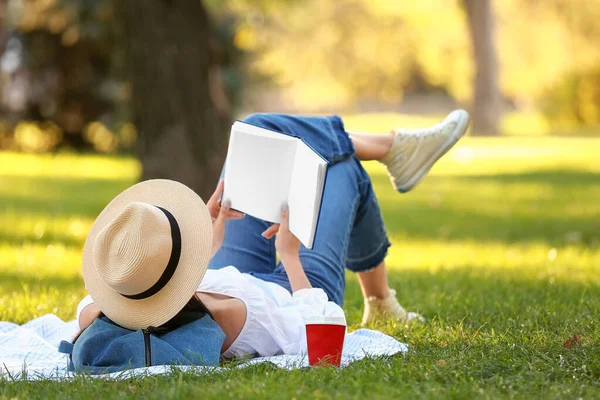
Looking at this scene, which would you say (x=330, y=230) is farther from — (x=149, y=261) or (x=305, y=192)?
(x=149, y=261)

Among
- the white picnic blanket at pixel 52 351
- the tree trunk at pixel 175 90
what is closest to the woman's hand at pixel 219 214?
the white picnic blanket at pixel 52 351

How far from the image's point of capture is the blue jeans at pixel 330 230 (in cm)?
372

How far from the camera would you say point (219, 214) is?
3633 millimetres

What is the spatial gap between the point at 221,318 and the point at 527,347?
3.59 feet

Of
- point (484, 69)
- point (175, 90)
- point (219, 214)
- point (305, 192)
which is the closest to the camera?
point (305, 192)

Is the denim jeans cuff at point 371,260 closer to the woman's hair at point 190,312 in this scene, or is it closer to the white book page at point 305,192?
the white book page at point 305,192

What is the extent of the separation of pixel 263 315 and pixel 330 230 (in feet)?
2.13

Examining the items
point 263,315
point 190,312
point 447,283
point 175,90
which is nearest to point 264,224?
point 263,315

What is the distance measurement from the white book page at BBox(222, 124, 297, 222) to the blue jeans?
386mm

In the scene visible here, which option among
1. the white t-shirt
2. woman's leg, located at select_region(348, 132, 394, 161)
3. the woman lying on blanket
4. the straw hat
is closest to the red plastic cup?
the woman lying on blanket

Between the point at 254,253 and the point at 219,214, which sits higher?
the point at 219,214

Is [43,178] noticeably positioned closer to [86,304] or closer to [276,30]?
[86,304]

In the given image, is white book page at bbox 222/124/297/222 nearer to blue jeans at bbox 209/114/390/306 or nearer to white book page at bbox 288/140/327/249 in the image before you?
white book page at bbox 288/140/327/249

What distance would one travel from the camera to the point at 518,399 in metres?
2.60
